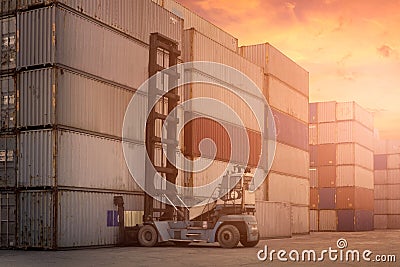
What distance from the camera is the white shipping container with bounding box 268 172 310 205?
152ft

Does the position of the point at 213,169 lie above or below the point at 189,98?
below

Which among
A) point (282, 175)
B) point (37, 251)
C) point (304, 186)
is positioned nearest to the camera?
point (37, 251)

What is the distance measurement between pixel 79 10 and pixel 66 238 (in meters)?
10.4

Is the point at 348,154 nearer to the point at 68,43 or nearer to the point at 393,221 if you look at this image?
the point at 393,221

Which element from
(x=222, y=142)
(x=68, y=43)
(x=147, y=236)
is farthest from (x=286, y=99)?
(x=68, y=43)

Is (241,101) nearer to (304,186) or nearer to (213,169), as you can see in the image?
(213,169)

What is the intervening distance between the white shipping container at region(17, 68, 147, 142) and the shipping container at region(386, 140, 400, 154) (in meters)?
65.3

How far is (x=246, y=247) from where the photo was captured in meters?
28.6

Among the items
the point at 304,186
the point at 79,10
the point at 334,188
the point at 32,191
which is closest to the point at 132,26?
the point at 79,10

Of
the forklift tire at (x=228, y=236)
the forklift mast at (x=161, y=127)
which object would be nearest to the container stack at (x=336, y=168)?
the forklift mast at (x=161, y=127)

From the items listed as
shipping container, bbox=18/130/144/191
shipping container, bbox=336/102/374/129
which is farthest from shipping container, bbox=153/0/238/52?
shipping container, bbox=336/102/374/129

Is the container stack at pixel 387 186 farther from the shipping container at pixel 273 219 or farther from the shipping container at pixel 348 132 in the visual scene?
the shipping container at pixel 273 219

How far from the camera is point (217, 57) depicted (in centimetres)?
3928

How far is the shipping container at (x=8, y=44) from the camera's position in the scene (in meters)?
27.6
